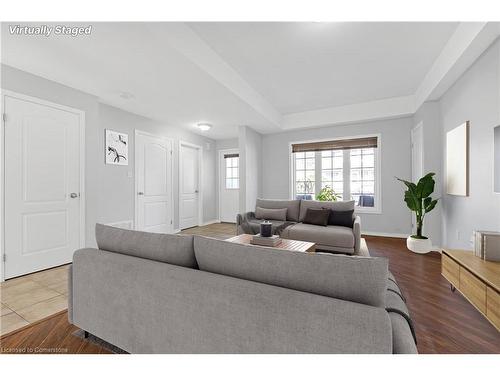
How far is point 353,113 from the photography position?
4.81 meters

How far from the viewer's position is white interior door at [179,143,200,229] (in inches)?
218

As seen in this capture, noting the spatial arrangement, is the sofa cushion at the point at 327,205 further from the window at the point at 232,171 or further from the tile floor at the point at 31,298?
the tile floor at the point at 31,298

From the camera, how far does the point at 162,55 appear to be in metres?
2.38

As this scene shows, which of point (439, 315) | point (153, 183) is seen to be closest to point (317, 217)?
point (439, 315)

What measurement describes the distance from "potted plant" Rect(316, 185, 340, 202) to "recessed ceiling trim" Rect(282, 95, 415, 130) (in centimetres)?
147

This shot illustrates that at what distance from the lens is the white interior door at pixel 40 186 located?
266cm

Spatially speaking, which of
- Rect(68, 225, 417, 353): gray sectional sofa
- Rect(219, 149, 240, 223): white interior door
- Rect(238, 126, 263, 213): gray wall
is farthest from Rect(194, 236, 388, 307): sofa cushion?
Rect(219, 149, 240, 223): white interior door

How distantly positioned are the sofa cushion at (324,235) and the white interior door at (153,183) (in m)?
2.76

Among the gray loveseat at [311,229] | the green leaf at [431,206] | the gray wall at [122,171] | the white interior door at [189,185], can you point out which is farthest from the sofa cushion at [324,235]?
the white interior door at [189,185]

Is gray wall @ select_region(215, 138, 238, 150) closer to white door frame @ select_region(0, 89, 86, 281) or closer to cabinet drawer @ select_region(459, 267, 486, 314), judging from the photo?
white door frame @ select_region(0, 89, 86, 281)

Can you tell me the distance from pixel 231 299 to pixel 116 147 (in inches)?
153

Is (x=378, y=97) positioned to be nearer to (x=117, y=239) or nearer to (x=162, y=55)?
(x=162, y=55)

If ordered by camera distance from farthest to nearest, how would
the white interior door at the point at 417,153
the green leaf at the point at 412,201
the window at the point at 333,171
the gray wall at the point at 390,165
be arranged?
the window at the point at 333,171 → the gray wall at the point at 390,165 → the white interior door at the point at 417,153 → the green leaf at the point at 412,201
